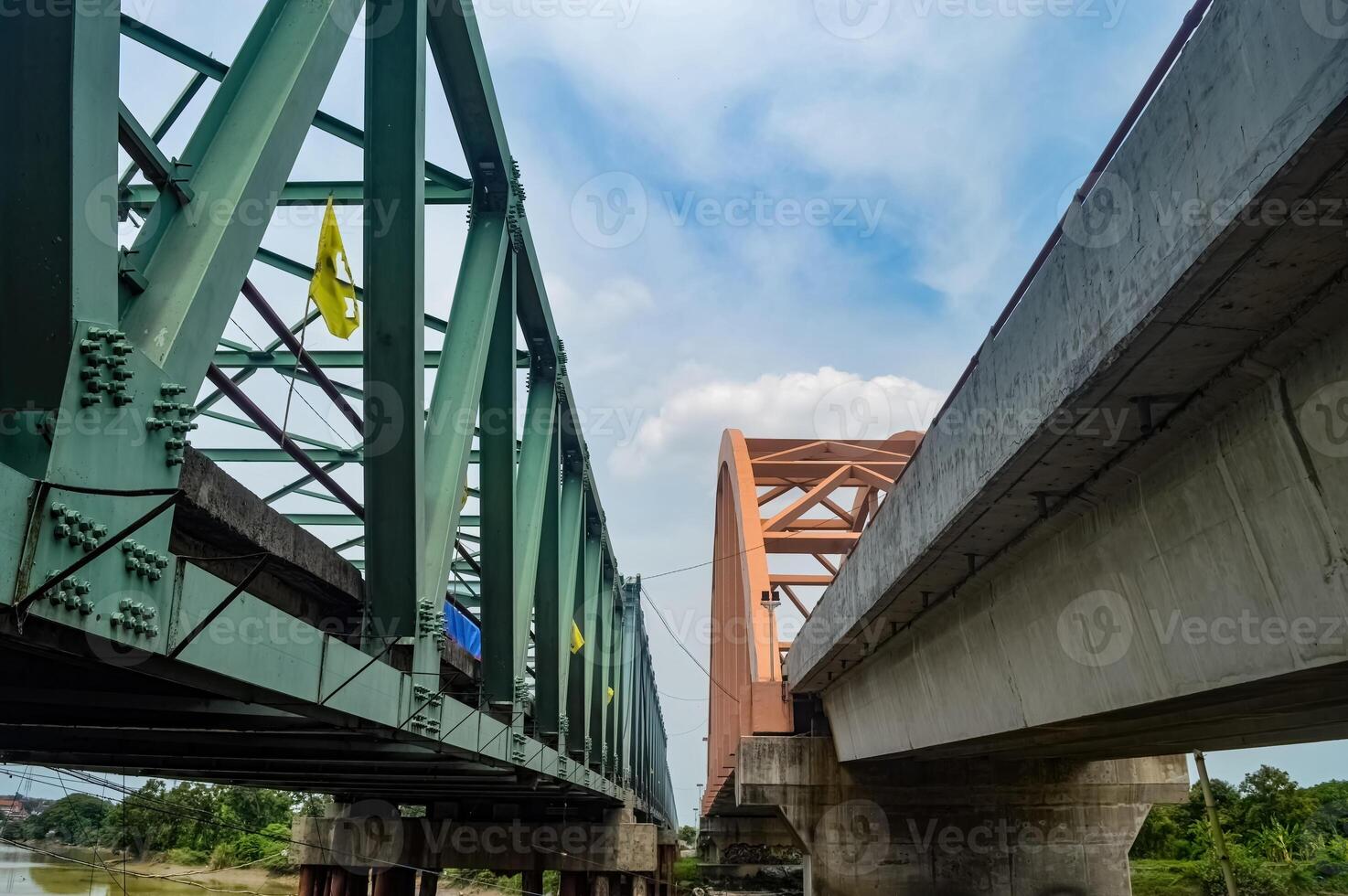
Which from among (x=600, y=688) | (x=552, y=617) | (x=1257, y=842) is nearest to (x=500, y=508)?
(x=552, y=617)

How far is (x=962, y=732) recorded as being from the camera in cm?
→ 1102

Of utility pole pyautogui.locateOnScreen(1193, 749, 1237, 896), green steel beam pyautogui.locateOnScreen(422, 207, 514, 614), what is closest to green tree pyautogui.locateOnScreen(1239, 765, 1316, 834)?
utility pole pyautogui.locateOnScreen(1193, 749, 1237, 896)

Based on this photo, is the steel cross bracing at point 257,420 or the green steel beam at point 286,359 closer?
the steel cross bracing at point 257,420

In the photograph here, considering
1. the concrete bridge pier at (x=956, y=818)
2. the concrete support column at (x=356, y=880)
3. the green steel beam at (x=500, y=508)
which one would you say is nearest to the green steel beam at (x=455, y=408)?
the green steel beam at (x=500, y=508)

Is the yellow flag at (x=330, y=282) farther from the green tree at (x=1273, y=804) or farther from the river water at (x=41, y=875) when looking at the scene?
the green tree at (x=1273, y=804)

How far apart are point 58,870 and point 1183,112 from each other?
10574mm

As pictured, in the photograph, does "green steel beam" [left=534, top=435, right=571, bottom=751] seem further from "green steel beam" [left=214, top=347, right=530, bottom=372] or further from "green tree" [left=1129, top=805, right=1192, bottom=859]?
"green tree" [left=1129, top=805, right=1192, bottom=859]

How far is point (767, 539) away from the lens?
27672 millimetres

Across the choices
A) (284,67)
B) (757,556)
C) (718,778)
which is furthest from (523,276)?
(718,778)

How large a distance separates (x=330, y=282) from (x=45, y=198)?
106 inches

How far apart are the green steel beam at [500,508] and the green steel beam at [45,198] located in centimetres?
596

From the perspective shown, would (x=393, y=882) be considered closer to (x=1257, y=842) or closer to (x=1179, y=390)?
(x=1179, y=390)

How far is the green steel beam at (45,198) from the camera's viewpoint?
307 cm

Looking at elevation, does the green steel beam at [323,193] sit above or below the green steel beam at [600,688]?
above
